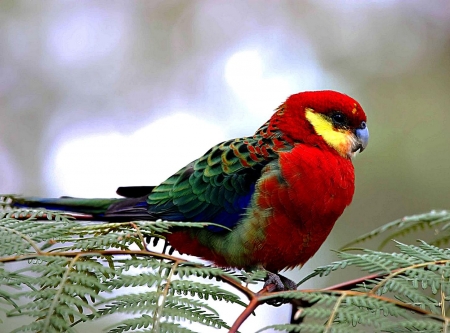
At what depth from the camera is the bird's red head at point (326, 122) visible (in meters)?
2.80

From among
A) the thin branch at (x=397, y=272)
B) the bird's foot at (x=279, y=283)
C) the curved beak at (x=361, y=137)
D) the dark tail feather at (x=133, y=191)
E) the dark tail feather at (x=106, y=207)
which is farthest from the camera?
the dark tail feather at (x=133, y=191)

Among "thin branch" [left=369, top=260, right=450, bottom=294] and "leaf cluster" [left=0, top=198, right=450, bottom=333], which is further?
"thin branch" [left=369, top=260, right=450, bottom=294]

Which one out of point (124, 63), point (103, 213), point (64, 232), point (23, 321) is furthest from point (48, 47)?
point (64, 232)

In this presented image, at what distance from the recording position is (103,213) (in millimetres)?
2863

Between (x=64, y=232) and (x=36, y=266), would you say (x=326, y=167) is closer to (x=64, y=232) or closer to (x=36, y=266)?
(x=64, y=232)

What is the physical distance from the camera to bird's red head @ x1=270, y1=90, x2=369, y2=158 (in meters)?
2.80

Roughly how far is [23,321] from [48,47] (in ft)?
11.6

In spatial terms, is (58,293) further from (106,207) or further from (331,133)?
(331,133)

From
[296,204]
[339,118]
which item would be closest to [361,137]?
[339,118]

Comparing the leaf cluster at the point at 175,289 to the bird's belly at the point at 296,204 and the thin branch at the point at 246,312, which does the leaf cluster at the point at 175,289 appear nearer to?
the thin branch at the point at 246,312

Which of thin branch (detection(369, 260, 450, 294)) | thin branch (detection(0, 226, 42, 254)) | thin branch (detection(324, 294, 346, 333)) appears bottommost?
thin branch (detection(324, 294, 346, 333))

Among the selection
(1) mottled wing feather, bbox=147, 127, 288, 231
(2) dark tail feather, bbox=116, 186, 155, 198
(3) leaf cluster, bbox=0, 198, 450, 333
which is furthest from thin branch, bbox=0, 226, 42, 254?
(2) dark tail feather, bbox=116, 186, 155, 198

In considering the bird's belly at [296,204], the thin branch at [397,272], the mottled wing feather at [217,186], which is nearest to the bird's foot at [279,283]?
the bird's belly at [296,204]

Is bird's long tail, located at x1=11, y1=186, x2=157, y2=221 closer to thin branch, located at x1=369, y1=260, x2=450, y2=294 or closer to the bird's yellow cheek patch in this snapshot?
the bird's yellow cheek patch
